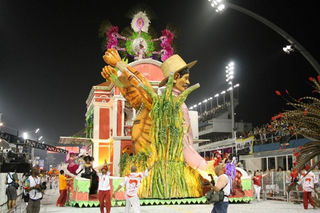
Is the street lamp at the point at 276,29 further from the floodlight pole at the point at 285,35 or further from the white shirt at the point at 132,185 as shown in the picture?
the white shirt at the point at 132,185

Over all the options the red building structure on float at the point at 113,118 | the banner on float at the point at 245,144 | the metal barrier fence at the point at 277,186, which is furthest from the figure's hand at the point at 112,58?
the banner on float at the point at 245,144

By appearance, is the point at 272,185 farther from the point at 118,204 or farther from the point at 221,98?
the point at 221,98

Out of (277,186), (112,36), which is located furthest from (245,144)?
(112,36)

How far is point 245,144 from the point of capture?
31188 mm

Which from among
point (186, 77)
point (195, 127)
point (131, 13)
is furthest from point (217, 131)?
point (186, 77)

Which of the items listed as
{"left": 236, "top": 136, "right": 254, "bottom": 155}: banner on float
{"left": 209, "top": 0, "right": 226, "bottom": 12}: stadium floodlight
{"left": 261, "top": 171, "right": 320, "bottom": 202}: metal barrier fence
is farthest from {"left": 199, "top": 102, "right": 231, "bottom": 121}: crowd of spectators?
{"left": 209, "top": 0, "right": 226, "bottom": 12}: stadium floodlight

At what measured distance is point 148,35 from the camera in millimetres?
29312

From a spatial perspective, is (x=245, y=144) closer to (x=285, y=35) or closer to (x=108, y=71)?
(x=108, y=71)

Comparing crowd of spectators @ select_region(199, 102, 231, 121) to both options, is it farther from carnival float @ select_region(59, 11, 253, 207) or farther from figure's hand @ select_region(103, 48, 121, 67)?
figure's hand @ select_region(103, 48, 121, 67)

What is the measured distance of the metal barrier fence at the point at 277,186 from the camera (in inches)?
724

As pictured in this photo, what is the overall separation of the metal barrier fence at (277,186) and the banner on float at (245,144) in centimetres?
884

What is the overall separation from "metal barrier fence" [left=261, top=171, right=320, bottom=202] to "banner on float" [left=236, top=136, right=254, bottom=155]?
8837 millimetres

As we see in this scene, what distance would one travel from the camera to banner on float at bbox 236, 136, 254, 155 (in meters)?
30.0

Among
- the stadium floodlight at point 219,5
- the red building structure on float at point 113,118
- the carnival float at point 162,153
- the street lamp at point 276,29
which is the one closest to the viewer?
the street lamp at point 276,29
